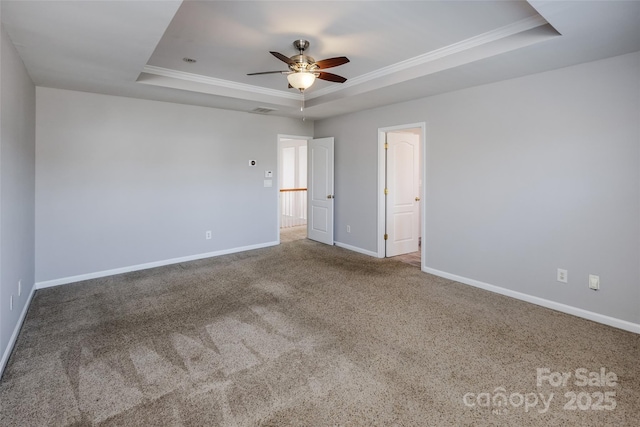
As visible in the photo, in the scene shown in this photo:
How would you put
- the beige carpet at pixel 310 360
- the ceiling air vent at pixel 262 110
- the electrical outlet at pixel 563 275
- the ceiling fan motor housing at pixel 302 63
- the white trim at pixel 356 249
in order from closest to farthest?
the beige carpet at pixel 310 360 → the ceiling fan motor housing at pixel 302 63 → the electrical outlet at pixel 563 275 → the ceiling air vent at pixel 262 110 → the white trim at pixel 356 249

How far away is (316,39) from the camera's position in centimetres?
312

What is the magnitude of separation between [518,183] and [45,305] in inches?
212

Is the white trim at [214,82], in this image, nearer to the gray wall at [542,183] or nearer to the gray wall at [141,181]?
the gray wall at [141,181]

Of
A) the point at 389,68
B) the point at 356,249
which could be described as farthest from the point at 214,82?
the point at 356,249

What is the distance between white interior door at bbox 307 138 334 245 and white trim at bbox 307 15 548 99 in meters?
1.87

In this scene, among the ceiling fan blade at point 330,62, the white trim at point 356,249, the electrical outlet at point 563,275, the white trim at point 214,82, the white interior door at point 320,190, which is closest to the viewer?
the ceiling fan blade at point 330,62

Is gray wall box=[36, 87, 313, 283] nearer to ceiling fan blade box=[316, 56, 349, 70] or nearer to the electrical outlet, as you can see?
ceiling fan blade box=[316, 56, 349, 70]

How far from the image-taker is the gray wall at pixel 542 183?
2.97 meters

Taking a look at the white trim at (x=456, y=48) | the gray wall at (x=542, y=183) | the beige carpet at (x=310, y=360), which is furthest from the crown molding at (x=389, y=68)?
the beige carpet at (x=310, y=360)

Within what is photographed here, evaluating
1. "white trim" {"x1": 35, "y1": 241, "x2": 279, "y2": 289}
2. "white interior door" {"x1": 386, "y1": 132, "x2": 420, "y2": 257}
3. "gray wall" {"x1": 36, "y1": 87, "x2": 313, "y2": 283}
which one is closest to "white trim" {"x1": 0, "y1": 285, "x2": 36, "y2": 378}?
"white trim" {"x1": 35, "y1": 241, "x2": 279, "y2": 289}

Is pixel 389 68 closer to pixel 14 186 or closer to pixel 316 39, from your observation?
pixel 316 39

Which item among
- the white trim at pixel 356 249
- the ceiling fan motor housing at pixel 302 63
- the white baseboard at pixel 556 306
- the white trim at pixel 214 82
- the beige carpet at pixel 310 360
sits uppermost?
the white trim at pixel 214 82

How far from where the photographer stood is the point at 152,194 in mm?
4914

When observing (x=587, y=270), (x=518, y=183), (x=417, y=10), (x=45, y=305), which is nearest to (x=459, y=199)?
(x=518, y=183)
